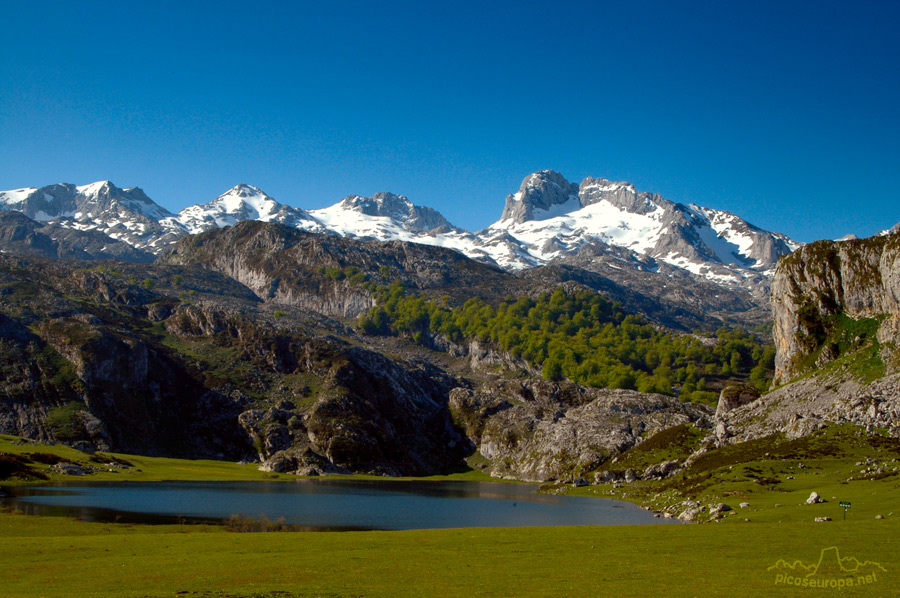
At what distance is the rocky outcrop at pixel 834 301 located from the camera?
116 meters

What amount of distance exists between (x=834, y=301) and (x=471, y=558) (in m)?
117

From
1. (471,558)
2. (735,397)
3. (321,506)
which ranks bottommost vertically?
(321,506)

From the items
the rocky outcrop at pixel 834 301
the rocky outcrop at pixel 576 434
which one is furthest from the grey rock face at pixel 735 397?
the rocky outcrop at pixel 576 434

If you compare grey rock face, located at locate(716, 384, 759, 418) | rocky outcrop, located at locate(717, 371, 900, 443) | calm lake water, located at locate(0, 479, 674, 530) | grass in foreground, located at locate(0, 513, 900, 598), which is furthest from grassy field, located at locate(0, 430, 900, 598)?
grey rock face, located at locate(716, 384, 759, 418)

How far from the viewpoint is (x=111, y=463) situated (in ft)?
429

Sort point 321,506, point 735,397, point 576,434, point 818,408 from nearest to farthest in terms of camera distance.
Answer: point 321,506
point 818,408
point 735,397
point 576,434

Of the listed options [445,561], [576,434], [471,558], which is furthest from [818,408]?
[445,561]

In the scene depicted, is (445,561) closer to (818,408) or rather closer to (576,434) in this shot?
(818,408)

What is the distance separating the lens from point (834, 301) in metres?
130

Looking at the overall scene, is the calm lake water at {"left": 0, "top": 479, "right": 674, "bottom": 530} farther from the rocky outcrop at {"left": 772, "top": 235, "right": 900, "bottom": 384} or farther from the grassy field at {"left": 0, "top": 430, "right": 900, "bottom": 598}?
the rocky outcrop at {"left": 772, "top": 235, "right": 900, "bottom": 384}

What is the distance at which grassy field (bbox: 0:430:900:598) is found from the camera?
31.0 metres

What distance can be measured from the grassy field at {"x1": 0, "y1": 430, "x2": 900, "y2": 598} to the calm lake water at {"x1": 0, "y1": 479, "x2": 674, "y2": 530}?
1206 cm

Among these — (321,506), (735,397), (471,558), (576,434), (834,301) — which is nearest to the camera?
(471,558)

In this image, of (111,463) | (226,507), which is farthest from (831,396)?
(111,463)
